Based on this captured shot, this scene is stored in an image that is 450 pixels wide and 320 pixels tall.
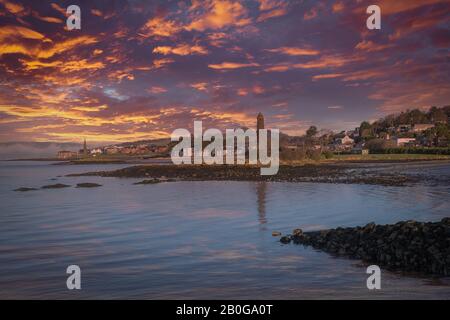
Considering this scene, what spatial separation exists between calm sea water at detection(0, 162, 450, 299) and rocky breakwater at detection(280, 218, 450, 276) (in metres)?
0.71

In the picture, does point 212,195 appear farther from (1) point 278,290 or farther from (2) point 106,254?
(1) point 278,290

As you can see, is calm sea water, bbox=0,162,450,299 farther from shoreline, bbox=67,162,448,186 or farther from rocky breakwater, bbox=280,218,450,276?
shoreline, bbox=67,162,448,186

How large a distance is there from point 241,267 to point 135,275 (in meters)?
3.54

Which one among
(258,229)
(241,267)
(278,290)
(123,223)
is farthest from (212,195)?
(278,290)

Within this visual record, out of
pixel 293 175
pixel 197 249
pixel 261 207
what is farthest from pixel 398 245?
pixel 293 175

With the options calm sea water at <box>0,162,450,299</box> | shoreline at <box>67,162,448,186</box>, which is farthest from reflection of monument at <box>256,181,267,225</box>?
shoreline at <box>67,162,448,186</box>

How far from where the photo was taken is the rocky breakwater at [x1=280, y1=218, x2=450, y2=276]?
1357 centimetres

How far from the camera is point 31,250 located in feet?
60.6

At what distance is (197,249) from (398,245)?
7.73 meters

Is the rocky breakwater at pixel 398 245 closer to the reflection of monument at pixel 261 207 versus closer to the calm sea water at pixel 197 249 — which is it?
the calm sea water at pixel 197 249

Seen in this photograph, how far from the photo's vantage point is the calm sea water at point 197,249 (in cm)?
1233

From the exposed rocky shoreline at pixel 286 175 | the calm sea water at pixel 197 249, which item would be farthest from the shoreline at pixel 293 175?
the calm sea water at pixel 197 249

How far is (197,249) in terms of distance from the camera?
59.0ft
